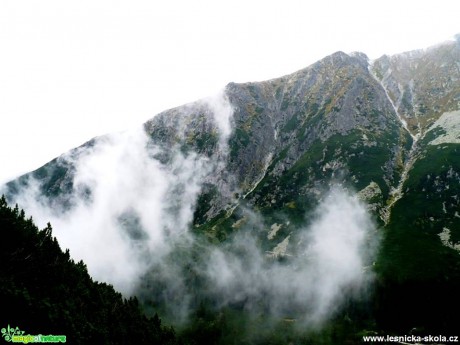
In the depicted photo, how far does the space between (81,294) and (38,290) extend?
64.7 feet

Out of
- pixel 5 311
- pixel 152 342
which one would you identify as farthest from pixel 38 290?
pixel 152 342

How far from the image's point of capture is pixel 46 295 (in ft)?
218

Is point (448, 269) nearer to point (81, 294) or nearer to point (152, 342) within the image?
point (152, 342)

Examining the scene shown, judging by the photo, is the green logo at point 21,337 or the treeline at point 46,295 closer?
the green logo at point 21,337

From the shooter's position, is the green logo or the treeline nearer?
the green logo

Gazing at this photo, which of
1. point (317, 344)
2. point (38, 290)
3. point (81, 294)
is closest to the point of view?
point (38, 290)

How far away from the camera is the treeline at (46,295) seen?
54156 mm

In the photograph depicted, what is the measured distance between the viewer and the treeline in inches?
2132

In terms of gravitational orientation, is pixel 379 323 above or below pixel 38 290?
below

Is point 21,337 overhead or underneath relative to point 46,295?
underneath

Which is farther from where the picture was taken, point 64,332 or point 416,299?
point 416,299

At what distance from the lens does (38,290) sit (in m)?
65.4

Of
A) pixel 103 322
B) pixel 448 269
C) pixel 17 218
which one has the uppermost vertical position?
pixel 17 218

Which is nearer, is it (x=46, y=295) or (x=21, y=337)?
(x=21, y=337)
